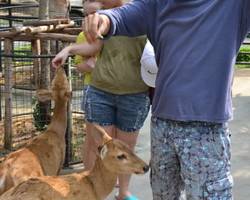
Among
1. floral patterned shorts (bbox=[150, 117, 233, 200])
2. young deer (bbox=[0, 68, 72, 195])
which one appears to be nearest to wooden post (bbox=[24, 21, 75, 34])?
young deer (bbox=[0, 68, 72, 195])

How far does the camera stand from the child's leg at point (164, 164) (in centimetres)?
236

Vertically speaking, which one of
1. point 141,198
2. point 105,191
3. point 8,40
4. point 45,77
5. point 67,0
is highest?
point 67,0

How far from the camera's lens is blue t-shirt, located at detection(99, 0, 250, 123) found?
2.16m

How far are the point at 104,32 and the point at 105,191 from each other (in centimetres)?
141

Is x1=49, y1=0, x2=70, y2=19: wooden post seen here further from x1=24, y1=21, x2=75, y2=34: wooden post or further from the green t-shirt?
the green t-shirt

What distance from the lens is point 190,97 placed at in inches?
87.5

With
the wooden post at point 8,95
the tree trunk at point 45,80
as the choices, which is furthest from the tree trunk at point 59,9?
the wooden post at point 8,95

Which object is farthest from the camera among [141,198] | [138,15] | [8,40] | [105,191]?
[8,40]

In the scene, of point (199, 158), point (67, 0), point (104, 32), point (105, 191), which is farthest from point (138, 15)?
point (67, 0)

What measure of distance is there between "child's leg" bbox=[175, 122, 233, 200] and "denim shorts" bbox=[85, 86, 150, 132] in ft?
4.06

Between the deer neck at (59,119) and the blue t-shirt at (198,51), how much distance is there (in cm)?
181

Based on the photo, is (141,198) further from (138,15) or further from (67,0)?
(67,0)

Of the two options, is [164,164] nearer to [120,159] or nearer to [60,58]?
[120,159]

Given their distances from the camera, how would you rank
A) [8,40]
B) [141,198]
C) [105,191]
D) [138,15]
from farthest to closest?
[8,40] → [141,198] → [105,191] → [138,15]
